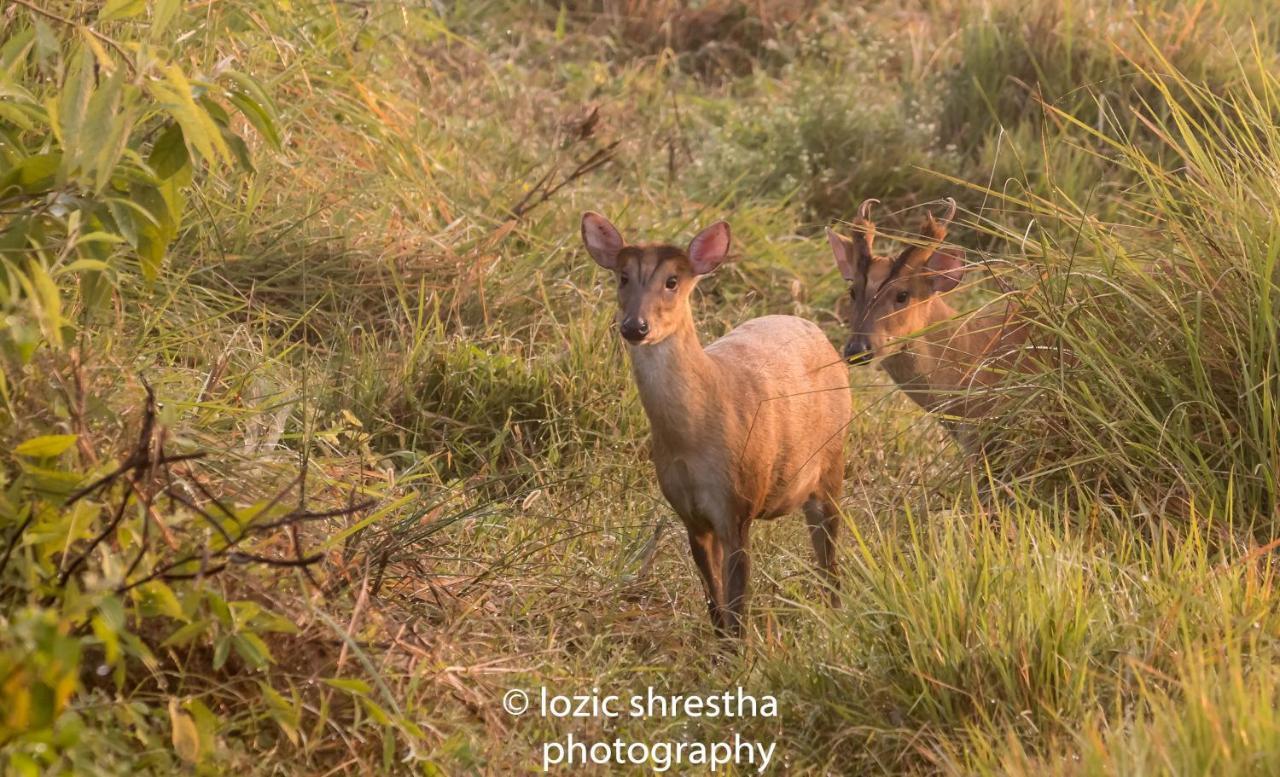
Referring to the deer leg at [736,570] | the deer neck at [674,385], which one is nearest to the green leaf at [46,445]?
the deer neck at [674,385]

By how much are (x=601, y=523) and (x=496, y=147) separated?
3311 millimetres

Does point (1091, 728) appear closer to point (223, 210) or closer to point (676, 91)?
point (223, 210)

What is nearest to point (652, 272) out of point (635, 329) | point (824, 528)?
point (635, 329)

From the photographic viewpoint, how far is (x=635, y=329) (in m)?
5.34

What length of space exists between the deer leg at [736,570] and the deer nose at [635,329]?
61 centimetres

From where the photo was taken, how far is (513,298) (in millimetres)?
7500

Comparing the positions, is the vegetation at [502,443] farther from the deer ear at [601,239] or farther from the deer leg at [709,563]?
the deer ear at [601,239]

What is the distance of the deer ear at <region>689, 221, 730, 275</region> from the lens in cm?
570

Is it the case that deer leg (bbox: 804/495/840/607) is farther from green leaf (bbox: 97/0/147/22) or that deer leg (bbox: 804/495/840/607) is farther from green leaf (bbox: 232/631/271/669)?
green leaf (bbox: 97/0/147/22)

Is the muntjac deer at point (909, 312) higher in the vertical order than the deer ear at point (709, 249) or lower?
lower

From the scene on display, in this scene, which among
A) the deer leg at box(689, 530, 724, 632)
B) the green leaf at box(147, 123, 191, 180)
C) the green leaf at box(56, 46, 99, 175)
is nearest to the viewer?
the green leaf at box(56, 46, 99, 175)

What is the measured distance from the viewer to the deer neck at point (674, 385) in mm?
5426

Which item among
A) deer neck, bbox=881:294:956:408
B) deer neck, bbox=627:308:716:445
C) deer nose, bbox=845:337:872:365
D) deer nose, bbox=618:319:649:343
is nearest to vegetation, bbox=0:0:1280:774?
deer neck, bbox=881:294:956:408

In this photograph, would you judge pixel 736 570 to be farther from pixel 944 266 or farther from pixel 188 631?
pixel 188 631
